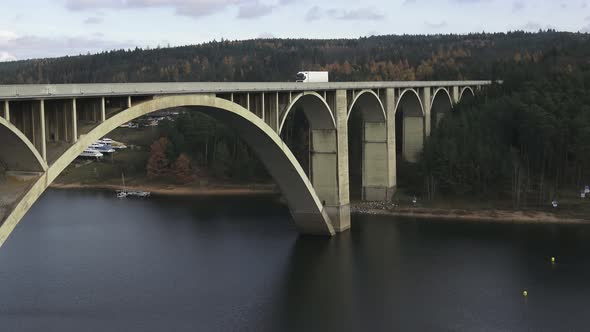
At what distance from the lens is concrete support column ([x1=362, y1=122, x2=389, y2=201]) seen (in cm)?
5072

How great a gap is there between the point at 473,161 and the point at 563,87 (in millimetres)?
12568

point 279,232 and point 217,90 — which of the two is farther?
point 279,232

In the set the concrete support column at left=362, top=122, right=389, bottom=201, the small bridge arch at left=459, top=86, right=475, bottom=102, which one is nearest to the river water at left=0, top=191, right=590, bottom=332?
the concrete support column at left=362, top=122, right=389, bottom=201

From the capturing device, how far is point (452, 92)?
65375 millimetres

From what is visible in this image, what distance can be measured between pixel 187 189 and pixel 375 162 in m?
19.5

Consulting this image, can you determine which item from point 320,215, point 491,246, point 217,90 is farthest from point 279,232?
point 217,90

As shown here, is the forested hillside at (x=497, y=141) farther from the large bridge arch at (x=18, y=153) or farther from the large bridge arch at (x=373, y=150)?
the large bridge arch at (x=18, y=153)

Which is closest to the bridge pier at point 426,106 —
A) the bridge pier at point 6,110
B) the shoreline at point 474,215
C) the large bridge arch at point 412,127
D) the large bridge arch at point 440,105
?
the large bridge arch at point 412,127

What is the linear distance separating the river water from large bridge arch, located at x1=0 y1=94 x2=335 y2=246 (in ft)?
5.70

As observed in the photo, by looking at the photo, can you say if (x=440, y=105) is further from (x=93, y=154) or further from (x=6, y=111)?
(x=6, y=111)

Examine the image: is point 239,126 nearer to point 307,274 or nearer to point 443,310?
point 307,274

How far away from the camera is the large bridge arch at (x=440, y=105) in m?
63.6

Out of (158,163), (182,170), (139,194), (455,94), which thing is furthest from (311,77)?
(158,163)

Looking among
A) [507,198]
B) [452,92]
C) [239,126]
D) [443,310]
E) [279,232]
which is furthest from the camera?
[452,92]
